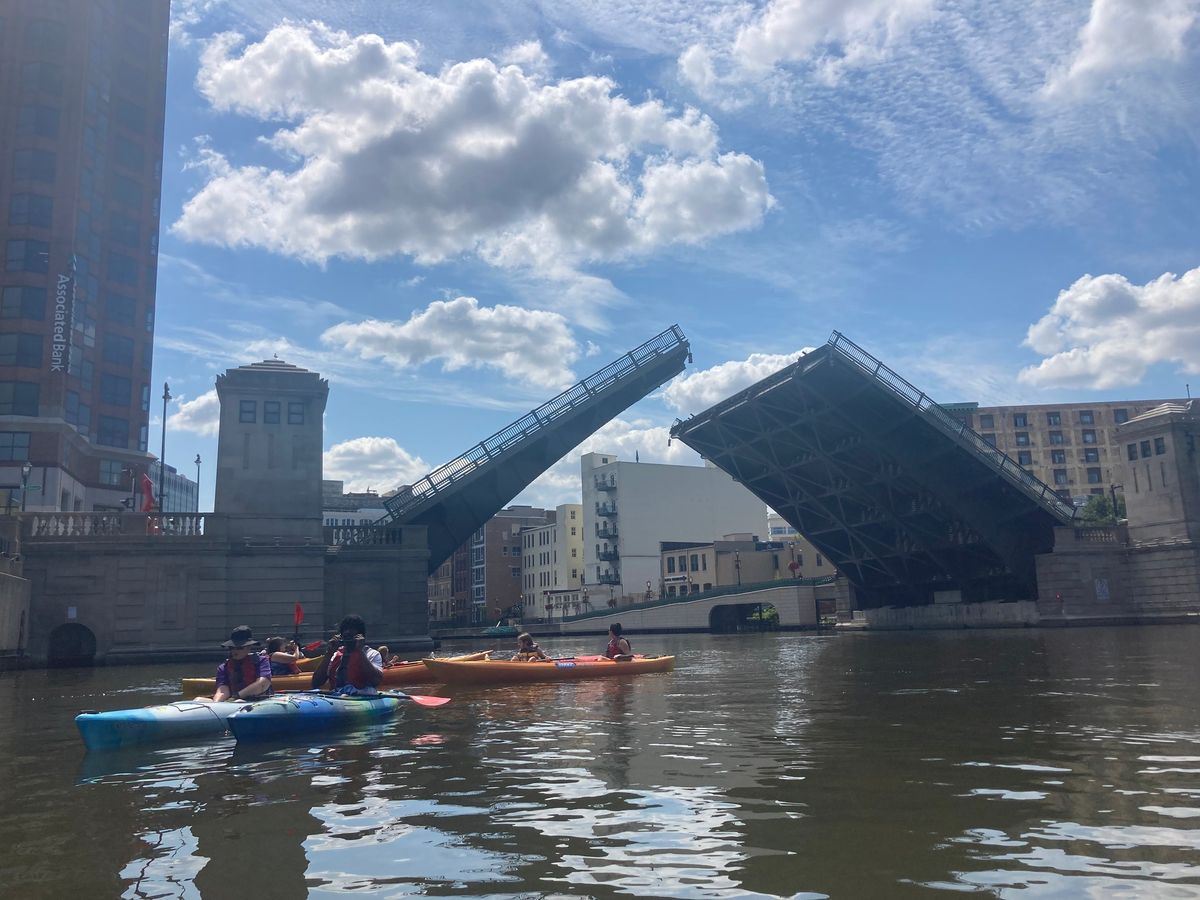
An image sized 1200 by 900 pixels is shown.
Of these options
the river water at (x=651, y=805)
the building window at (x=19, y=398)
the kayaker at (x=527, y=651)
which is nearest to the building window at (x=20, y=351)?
the building window at (x=19, y=398)

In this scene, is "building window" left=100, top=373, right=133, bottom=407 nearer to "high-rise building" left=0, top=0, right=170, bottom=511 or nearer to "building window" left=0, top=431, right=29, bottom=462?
"high-rise building" left=0, top=0, right=170, bottom=511

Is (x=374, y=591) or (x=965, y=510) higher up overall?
(x=965, y=510)

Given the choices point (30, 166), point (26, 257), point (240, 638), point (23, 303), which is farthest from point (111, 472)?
point (240, 638)

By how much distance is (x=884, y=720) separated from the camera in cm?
1286

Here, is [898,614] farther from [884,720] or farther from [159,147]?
[159,147]

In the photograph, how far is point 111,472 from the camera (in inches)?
2350

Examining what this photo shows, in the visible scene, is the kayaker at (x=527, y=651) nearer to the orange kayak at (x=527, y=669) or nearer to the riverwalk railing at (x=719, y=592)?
the orange kayak at (x=527, y=669)

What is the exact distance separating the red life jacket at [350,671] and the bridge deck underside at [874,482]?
88.0ft

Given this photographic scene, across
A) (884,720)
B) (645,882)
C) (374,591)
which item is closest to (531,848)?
(645,882)

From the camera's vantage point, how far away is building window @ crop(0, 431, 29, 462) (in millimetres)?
50344

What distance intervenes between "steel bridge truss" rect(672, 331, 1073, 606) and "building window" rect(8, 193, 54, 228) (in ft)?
126

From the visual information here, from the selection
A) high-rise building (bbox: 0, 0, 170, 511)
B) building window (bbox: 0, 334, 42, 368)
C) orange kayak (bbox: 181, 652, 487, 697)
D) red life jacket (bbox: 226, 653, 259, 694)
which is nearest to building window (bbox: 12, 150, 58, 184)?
high-rise building (bbox: 0, 0, 170, 511)

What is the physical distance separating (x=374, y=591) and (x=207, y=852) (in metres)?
32.8

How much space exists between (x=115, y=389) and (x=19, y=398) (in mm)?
8382
